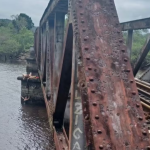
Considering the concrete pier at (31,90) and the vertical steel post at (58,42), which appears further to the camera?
the concrete pier at (31,90)

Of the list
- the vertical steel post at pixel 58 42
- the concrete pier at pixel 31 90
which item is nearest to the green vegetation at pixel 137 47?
the vertical steel post at pixel 58 42

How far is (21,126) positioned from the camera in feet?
39.0

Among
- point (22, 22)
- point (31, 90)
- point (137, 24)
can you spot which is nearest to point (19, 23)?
point (22, 22)

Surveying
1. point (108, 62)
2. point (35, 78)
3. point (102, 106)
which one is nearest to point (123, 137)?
point (102, 106)

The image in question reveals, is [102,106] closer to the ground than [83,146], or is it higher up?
higher up

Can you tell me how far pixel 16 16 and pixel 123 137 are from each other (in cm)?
9064

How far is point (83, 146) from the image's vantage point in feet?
8.46

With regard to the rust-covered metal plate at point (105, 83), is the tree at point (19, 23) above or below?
above

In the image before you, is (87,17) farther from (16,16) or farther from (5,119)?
(16,16)

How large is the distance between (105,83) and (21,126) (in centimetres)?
1037

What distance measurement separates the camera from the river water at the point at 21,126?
9891 mm

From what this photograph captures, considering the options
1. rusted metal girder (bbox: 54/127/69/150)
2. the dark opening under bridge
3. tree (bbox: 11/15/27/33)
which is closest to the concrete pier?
rusted metal girder (bbox: 54/127/69/150)

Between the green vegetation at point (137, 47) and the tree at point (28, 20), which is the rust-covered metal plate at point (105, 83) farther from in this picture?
the tree at point (28, 20)

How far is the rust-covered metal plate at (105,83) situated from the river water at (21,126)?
25.8 feet
